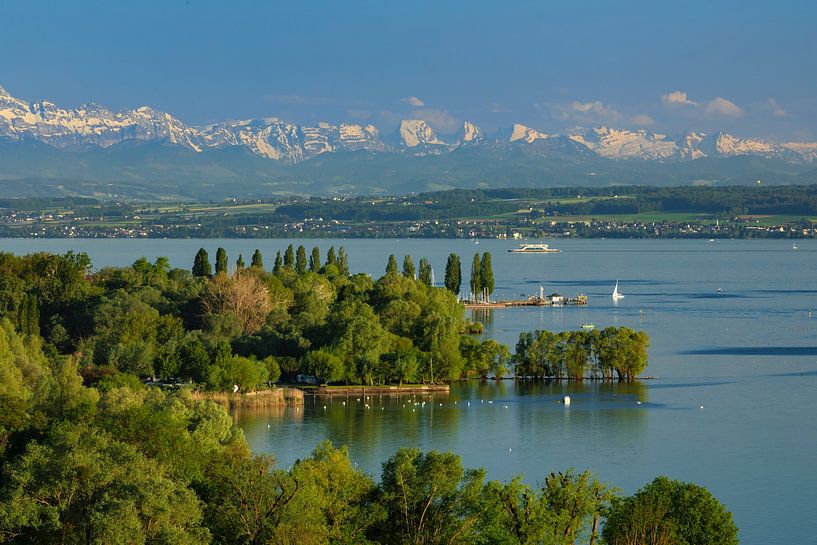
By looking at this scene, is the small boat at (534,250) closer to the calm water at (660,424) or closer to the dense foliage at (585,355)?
the calm water at (660,424)

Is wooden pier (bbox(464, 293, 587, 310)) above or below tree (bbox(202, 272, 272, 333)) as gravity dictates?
below

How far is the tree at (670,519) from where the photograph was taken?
23.2 metres

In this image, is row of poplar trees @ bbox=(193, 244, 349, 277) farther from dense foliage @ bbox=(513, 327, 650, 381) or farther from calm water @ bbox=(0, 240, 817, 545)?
dense foliage @ bbox=(513, 327, 650, 381)

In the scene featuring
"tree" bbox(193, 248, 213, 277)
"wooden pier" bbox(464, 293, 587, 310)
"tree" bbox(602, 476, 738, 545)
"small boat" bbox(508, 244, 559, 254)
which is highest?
"tree" bbox(193, 248, 213, 277)

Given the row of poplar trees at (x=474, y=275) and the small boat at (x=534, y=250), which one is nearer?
the row of poplar trees at (x=474, y=275)

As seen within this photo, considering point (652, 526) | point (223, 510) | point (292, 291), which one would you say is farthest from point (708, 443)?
point (292, 291)

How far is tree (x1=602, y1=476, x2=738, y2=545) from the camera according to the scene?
23203 mm

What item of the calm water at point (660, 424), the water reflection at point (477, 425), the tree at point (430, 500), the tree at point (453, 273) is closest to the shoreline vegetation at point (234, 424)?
the tree at point (430, 500)

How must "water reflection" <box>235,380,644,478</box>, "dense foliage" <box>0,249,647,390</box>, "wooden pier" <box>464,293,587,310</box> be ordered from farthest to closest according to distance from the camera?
"wooden pier" <box>464,293,587,310</box> < "dense foliage" <box>0,249,647,390</box> < "water reflection" <box>235,380,644,478</box>

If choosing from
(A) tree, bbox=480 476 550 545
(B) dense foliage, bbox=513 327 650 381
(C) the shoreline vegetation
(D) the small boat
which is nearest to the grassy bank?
(C) the shoreline vegetation

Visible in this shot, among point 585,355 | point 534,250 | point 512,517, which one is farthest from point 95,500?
point 534,250

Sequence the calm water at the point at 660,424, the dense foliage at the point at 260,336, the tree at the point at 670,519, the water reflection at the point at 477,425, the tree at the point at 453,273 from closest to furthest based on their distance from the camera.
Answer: the tree at the point at 670,519 < the calm water at the point at 660,424 < the water reflection at the point at 477,425 < the dense foliage at the point at 260,336 < the tree at the point at 453,273

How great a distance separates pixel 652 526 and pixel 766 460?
1494 cm

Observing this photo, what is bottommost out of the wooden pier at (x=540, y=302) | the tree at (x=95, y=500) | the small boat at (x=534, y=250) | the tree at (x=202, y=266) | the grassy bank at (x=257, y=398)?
the grassy bank at (x=257, y=398)
